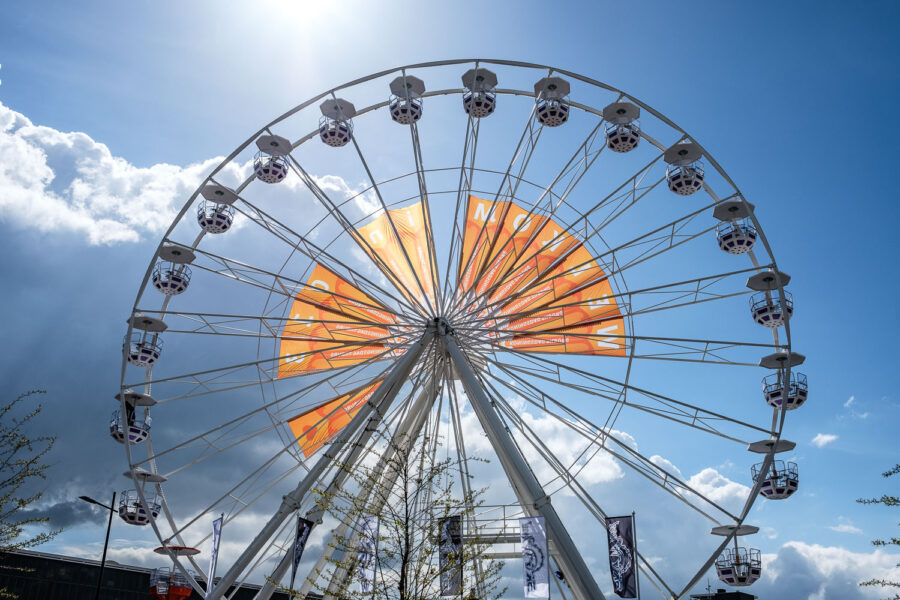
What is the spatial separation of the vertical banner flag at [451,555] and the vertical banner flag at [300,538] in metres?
3.46

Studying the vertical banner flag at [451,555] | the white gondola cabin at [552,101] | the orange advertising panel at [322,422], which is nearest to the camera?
the vertical banner flag at [451,555]

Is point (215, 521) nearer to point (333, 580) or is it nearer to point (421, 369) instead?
point (333, 580)

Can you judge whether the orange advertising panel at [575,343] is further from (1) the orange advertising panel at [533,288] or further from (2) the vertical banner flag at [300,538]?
(2) the vertical banner flag at [300,538]

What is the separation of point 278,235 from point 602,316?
1017cm

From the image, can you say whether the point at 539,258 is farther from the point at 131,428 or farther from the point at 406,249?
the point at 131,428

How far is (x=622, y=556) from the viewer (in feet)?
55.3

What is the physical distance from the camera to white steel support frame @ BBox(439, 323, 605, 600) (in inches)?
615

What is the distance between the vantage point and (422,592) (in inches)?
555

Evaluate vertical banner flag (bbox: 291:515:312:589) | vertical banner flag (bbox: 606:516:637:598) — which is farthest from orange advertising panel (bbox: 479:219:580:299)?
vertical banner flag (bbox: 291:515:312:589)

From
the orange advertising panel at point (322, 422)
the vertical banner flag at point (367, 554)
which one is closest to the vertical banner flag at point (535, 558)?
the vertical banner flag at point (367, 554)

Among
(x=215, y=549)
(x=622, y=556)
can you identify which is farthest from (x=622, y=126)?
(x=215, y=549)

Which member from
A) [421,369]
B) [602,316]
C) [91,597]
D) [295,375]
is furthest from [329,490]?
[91,597]

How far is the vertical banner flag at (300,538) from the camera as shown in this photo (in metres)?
16.5

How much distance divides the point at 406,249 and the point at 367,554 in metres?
11.8
